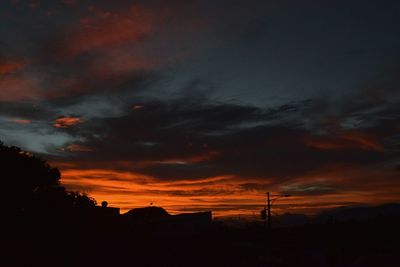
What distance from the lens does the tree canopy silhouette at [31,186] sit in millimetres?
37281

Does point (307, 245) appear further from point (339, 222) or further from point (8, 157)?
point (8, 157)

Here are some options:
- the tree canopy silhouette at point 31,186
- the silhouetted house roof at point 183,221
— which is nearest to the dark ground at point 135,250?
the tree canopy silhouette at point 31,186

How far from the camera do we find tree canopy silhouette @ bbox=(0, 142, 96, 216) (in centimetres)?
3728

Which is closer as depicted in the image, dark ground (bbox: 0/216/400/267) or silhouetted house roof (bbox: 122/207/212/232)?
dark ground (bbox: 0/216/400/267)

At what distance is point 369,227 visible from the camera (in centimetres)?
4878

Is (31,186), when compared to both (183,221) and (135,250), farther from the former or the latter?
(183,221)

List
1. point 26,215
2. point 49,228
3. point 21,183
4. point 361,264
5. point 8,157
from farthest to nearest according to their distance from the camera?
1. point 8,157
2. point 21,183
3. point 26,215
4. point 49,228
5. point 361,264

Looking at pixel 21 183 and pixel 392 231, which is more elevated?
pixel 21 183

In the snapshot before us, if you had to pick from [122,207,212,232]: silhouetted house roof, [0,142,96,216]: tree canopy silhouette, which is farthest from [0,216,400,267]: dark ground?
[122,207,212,232]: silhouetted house roof

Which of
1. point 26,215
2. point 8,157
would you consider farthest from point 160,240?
point 8,157

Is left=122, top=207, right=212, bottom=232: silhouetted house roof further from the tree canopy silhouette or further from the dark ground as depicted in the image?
the dark ground

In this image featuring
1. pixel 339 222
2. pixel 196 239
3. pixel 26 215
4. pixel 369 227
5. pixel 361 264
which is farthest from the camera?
pixel 339 222

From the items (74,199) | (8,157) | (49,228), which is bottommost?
(49,228)

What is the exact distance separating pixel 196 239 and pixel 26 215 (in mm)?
13460
